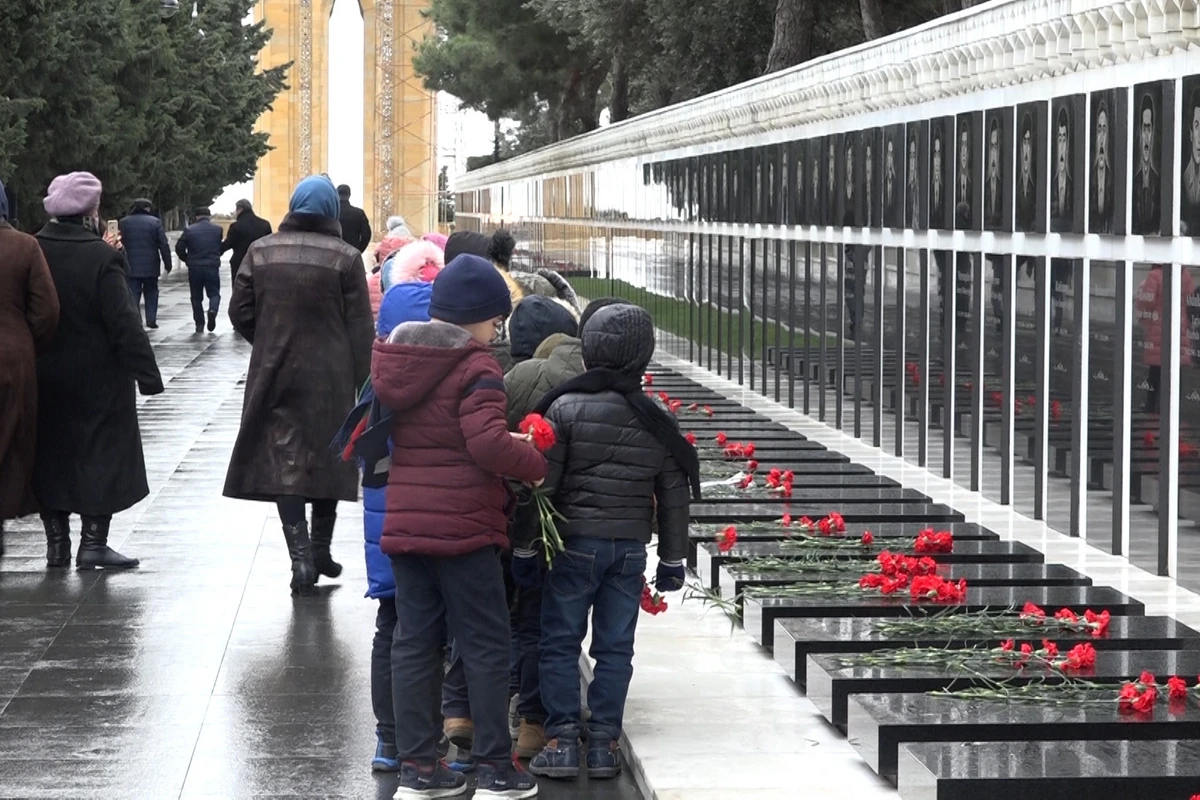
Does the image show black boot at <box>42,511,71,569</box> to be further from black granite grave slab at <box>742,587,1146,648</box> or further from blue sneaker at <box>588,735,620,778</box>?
blue sneaker at <box>588,735,620,778</box>

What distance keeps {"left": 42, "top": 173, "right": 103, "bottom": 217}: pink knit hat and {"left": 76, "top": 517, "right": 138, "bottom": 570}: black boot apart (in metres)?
1.31

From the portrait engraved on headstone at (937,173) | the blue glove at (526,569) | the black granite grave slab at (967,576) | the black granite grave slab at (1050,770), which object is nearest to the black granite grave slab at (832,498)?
the black granite grave slab at (967,576)

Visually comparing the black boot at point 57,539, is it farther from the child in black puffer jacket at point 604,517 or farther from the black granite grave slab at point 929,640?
the child in black puffer jacket at point 604,517

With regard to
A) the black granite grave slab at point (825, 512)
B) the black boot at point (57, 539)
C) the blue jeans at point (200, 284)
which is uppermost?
the blue jeans at point (200, 284)

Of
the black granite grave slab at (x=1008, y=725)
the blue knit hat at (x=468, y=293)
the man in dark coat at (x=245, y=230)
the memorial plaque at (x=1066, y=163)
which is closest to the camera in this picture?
the black granite grave slab at (x=1008, y=725)

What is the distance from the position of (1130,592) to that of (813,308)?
7.33 metres

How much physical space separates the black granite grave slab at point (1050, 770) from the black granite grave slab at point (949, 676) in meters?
0.65

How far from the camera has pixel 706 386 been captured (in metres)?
18.8

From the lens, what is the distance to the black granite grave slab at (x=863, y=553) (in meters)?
8.42

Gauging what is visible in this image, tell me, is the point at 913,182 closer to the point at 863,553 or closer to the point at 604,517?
the point at 863,553

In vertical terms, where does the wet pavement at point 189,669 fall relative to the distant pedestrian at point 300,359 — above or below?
below

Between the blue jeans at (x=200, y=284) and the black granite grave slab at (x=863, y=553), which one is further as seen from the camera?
the blue jeans at (x=200, y=284)

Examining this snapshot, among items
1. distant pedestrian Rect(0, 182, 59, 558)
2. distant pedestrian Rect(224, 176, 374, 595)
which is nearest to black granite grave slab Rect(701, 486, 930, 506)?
distant pedestrian Rect(224, 176, 374, 595)

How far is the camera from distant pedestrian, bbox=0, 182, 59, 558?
9.19m
